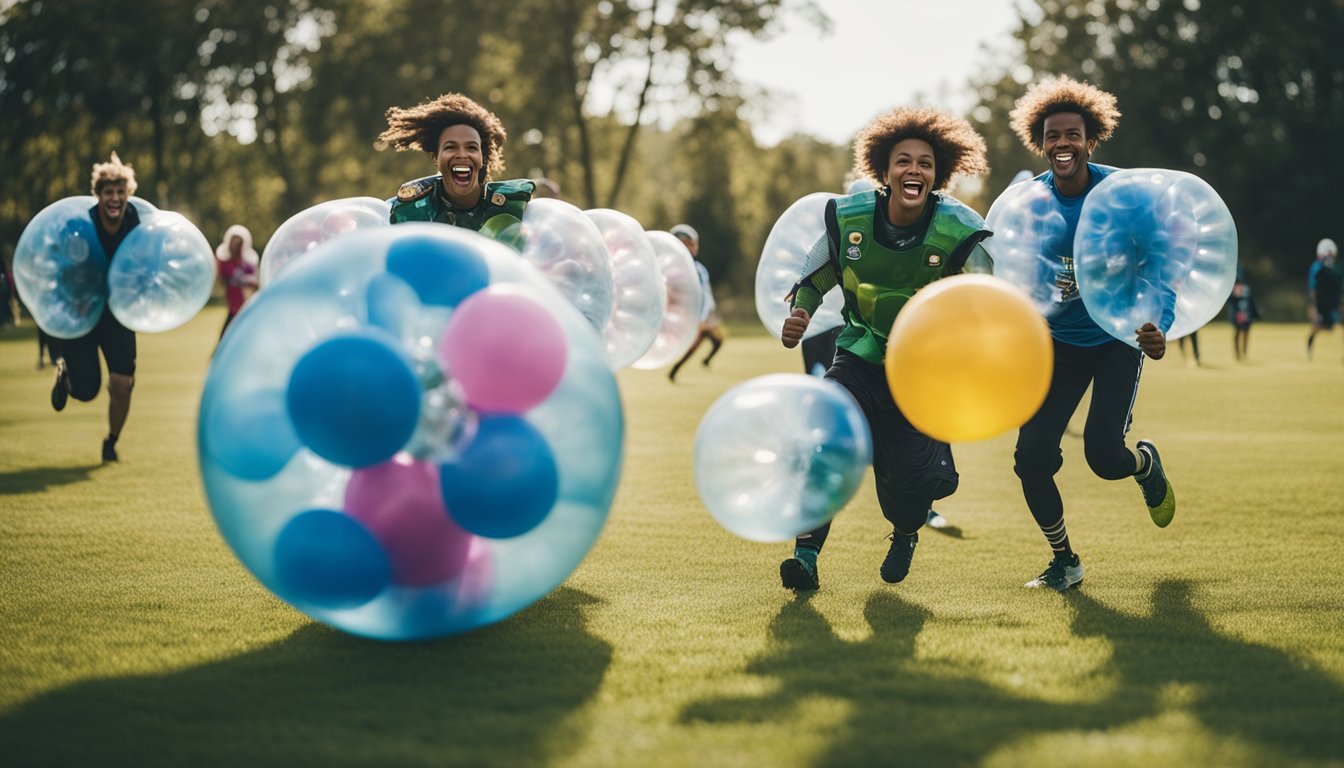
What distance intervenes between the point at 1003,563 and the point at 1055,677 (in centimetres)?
224

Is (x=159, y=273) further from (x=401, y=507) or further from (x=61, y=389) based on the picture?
(x=401, y=507)

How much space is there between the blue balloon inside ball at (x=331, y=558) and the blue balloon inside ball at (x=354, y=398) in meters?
0.24

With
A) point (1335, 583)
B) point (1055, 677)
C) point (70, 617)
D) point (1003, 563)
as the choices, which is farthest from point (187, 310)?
point (1335, 583)

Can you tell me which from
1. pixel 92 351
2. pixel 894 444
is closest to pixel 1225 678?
pixel 894 444

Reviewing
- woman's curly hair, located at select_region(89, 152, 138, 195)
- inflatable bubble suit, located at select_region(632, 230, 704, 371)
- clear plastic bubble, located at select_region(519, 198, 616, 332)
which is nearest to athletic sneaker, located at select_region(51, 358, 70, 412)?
woman's curly hair, located at select_region(89, 152, 138, 195)

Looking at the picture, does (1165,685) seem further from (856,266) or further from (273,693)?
(273,693)

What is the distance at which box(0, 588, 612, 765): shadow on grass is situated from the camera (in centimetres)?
368

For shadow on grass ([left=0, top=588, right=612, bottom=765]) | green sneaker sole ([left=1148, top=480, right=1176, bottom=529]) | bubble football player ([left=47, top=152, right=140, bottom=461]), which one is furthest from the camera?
bubble football player ([left=47, top=152, right=140, bottom=461])

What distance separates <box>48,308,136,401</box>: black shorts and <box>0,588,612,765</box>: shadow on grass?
5.25m

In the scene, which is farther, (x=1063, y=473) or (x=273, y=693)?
(x=1063, y=473)

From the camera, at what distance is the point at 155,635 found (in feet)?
16.5

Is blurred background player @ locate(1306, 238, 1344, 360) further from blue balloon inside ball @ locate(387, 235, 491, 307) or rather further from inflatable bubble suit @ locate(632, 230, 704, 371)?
blue balloon inside ball @ locate(387, 235, 491, 307)

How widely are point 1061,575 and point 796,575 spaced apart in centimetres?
134

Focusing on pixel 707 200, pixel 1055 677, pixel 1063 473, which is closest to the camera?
pixel 1055 677
